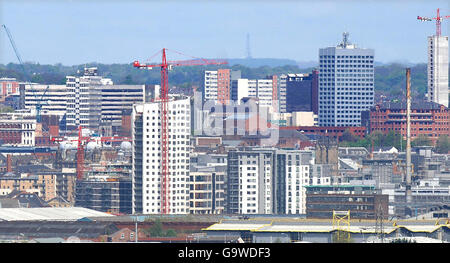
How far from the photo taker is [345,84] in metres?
48.6

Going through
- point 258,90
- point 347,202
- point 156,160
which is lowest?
point 347,202

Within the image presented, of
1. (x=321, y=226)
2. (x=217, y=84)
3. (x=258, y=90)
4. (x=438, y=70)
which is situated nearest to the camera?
(x=321, y=226)

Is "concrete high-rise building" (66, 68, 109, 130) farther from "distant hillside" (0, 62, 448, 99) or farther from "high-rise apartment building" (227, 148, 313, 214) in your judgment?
"high-rise apartment building" (227, 148, 313, 214)

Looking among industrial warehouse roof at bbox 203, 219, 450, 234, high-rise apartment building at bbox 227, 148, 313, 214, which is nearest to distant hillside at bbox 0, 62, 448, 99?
high-rise apartment building at bbox 227, 148, 313, 214

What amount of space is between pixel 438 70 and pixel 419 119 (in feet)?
7.92

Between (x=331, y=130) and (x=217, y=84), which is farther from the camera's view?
(x=217, y=84)

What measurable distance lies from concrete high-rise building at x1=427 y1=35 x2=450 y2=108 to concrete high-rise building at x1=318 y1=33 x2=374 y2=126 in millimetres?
3770

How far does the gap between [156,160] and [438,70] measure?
20.6 m

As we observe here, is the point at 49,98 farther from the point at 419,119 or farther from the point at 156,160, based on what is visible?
the point at 156,160

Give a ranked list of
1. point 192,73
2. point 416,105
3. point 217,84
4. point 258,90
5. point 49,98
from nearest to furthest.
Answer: point 416,105 < point 49,98 < point 217,84 < point 258,90 < point 192,73

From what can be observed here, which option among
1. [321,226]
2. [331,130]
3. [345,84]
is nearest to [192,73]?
[345,84]

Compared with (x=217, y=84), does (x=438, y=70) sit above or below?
above

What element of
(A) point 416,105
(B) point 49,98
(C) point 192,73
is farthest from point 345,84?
(B) point 49,98
